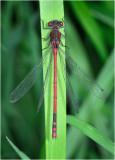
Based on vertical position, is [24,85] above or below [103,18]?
below

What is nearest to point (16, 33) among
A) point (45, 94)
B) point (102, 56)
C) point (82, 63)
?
point (82, 63)

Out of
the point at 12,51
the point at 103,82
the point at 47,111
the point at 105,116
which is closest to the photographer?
the point at 47,111

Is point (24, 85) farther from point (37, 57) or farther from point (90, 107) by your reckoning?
point (37, 57)

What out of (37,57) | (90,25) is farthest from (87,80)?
(90,25)

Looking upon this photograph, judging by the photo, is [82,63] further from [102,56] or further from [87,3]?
[87,3]

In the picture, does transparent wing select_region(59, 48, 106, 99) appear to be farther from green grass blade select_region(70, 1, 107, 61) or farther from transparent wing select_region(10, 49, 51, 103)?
green grass blade select_region(70, 1, 107, 61)

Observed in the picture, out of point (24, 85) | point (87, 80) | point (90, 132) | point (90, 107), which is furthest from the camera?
point (90, 107)

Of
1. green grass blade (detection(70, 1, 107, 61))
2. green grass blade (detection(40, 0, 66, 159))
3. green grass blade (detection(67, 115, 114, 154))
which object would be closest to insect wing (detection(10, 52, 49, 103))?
green grass blade (detection(40, 0, 66, 159))
